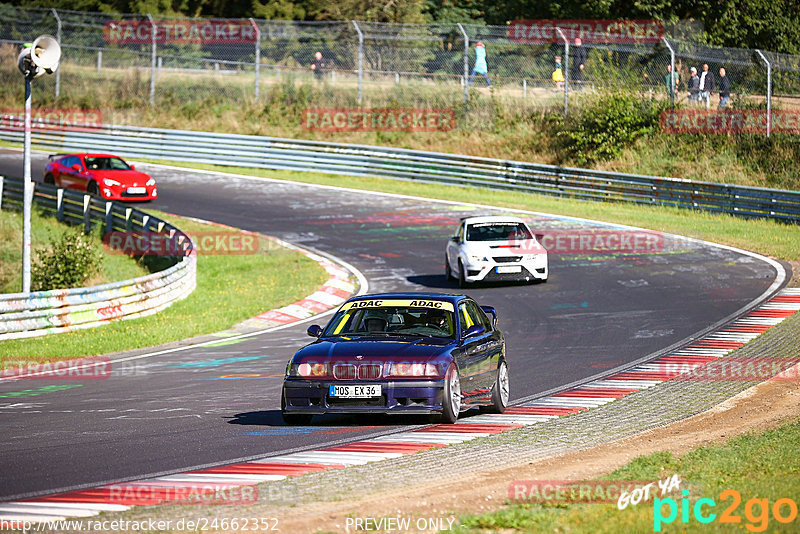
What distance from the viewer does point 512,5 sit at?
175 ft

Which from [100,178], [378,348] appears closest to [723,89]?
[100,178]

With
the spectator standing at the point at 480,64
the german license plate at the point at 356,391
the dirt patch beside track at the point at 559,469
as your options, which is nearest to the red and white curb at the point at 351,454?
the german license plate at the point at 356,391

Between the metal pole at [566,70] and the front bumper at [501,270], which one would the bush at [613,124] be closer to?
the metal pole at [566,70]

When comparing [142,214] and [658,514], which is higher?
[658,514]

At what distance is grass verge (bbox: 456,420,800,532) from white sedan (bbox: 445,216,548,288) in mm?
13297

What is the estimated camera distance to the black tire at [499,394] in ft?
38.2

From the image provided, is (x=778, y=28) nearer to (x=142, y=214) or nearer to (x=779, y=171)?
(x=779, y=171)

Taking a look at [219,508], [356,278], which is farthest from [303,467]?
[356,278]

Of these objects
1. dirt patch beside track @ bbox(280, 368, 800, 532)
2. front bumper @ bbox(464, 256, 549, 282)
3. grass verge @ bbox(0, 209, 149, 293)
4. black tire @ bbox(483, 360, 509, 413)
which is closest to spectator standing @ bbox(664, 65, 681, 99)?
front bumper @ bbox(464, 256, 549, 282)

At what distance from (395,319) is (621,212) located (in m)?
22.0

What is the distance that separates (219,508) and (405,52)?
34.0 metres

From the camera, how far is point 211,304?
21.6 metres

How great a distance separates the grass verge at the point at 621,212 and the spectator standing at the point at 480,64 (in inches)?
208

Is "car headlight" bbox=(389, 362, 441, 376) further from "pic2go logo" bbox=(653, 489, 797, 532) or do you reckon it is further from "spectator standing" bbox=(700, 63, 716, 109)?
"spectator standing" bbox=(700, 63, 716, 109)
